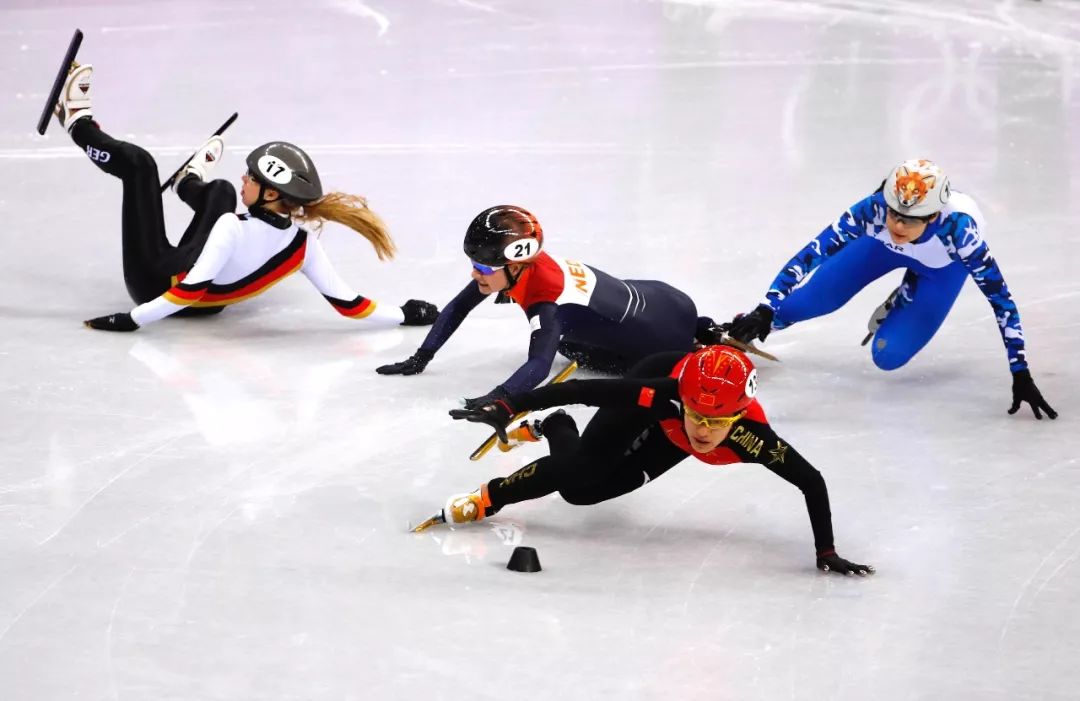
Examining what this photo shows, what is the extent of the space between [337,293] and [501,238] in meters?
1.51

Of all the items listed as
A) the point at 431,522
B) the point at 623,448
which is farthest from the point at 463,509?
the point at 623,448

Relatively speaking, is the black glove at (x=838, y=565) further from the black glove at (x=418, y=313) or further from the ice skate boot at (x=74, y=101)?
the ice skate boot at (x=74, y=101)

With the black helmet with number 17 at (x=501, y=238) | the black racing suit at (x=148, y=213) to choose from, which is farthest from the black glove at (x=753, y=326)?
the black racing suit at (x=148, y=213)

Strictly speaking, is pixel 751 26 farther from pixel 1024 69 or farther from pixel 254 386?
pixel 254 386

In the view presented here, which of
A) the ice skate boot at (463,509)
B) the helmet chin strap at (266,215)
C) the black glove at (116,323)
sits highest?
the helmet chin strap at (266,215)

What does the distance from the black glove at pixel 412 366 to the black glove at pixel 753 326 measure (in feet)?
4.11

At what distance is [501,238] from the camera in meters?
5.76

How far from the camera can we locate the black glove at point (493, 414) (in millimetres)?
4488

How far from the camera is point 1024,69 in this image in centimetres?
1230

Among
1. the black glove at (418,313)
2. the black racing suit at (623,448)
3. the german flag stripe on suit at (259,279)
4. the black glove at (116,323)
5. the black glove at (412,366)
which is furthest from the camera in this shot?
the black glove at (418,313)

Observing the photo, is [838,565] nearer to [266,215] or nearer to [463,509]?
[463,509]

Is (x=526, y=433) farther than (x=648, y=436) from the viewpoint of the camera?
Yes

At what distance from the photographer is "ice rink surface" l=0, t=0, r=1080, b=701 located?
4.18 meters

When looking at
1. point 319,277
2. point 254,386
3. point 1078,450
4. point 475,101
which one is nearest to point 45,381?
point 254,386
